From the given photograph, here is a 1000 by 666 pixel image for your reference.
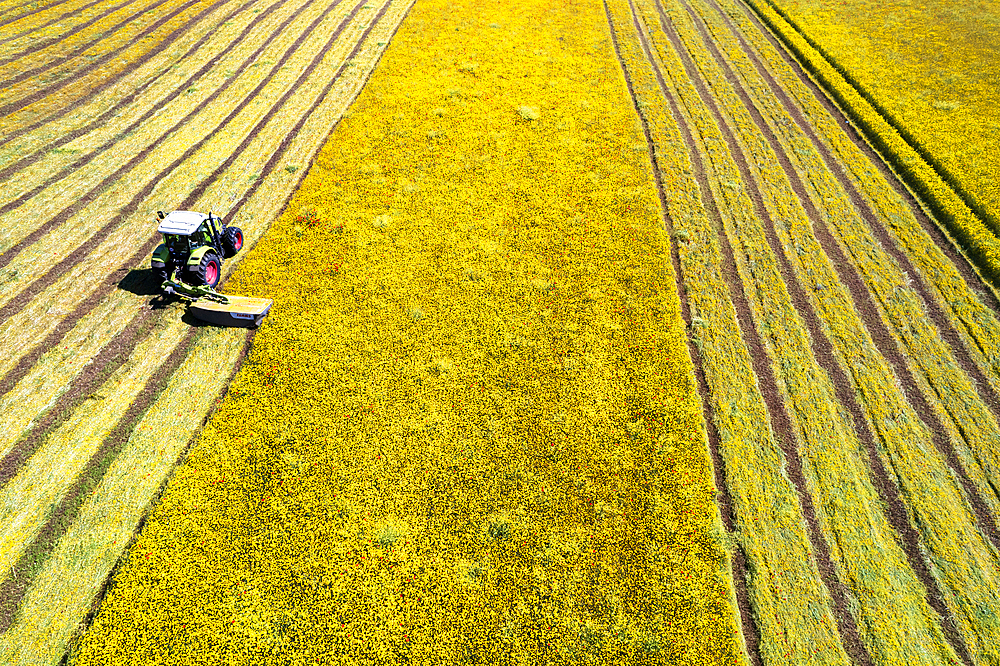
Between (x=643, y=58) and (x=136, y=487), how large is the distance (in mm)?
43740

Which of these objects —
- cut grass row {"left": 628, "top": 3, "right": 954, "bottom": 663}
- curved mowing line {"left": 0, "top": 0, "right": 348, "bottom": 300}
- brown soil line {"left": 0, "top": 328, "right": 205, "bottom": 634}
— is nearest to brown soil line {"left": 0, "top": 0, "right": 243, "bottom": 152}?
curved mowing line {"left": 0, "top": 0, "right": 348, "bottom": 300}

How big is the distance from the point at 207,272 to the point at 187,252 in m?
1.09

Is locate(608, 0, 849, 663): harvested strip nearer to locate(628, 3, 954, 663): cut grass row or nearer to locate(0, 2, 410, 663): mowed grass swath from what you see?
locate(628, 3, 954, 663): cut grass row

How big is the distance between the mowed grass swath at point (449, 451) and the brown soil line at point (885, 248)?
351 inches

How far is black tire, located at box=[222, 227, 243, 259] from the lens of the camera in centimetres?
2208

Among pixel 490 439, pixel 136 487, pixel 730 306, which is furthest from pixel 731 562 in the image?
pixel 136 487

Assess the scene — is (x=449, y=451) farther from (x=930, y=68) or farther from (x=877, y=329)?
(x=930, y=68)

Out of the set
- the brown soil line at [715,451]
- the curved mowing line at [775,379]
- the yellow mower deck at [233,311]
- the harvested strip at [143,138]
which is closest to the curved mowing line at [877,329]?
the curved mowing line at [775,379]

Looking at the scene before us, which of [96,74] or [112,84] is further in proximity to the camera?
[96,74]

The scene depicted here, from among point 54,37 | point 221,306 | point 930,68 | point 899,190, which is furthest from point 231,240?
point 930,68

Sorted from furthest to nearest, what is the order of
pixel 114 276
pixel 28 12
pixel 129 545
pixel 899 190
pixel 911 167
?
1. pixel 28 12
2. pixel 911 167
3. pixel 899 190
4. pixel 114 276
5. pixel 129 545

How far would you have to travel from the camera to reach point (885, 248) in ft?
80.1

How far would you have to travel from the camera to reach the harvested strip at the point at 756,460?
12.9m

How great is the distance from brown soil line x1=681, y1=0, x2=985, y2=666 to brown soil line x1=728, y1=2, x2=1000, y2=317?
3048 mm
